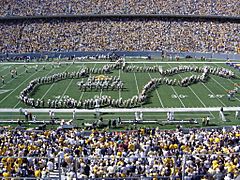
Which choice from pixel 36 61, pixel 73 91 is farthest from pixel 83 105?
pixel 36 61

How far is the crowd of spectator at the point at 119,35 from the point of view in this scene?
153 feet

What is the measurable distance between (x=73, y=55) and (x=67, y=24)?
30.4 ft

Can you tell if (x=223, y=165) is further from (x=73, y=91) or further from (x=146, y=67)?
(x=146, y=67)

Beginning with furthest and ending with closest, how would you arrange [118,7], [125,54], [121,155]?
1. [118,7]
2. [125,54]
3. [121,155]

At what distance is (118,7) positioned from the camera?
5366cm

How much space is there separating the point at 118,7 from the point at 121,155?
42.4 meters

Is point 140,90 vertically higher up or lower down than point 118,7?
lower down

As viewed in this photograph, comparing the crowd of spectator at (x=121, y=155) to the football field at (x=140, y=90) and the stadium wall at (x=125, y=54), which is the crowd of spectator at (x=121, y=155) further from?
the stadium wall at (x=125, y=54)

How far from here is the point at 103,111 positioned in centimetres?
2408

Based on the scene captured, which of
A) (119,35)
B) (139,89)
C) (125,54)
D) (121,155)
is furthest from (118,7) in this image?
(121,155)

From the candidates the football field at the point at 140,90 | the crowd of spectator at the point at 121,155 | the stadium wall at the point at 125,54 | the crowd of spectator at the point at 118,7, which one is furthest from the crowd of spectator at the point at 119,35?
the crowd of spectator at the point at 121,155

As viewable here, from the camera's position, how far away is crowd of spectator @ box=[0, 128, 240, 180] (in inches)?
441

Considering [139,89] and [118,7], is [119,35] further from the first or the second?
→ [139,89]

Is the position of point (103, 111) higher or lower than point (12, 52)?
lower
